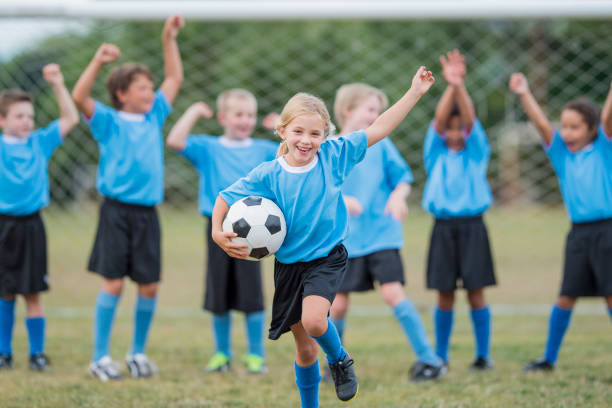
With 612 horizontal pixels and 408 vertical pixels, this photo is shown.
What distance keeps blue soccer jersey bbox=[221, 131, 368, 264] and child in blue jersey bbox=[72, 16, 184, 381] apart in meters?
1.42

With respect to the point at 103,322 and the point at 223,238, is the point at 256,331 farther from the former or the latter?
the point at 223,238

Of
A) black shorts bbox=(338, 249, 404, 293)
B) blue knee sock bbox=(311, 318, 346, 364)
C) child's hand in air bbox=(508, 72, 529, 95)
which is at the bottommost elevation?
blue knee sock bbox=(311, 318, 346, 364)

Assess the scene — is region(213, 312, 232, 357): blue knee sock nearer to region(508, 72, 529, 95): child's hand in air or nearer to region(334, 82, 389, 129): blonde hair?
region(334, 82, 389, 129): blonde hair

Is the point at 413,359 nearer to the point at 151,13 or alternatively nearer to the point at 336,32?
the point at 151,13

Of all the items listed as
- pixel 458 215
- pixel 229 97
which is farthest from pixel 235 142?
pixel 458 215

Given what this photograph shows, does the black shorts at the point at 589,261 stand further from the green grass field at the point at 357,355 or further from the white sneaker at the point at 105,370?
the white sneaker at the point at 105,370

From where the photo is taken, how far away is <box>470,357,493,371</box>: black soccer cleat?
14.5ft

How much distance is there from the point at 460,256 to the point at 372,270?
64 cm

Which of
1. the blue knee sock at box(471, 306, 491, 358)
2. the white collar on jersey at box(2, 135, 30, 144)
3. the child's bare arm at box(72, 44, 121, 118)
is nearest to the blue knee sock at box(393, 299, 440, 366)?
the blue knee sock at box(471, 306, 491, 358)

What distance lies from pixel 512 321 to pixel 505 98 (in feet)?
12.6

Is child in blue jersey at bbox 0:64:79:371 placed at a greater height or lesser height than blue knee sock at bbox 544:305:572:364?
greater

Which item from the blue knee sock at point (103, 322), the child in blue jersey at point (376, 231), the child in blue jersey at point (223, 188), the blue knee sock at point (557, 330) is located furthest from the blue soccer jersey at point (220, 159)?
the blue knee sock at point (557, 330)

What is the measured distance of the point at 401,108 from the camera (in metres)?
3.11

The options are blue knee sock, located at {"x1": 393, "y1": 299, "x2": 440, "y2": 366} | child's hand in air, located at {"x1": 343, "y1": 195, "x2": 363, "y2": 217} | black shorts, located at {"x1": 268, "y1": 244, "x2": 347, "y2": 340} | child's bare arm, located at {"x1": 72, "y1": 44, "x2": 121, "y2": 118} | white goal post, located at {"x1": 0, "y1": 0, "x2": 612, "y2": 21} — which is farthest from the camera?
white goal post, located at {"x1": 0, "y1": 0, "x2": 612, "y2": 21}
